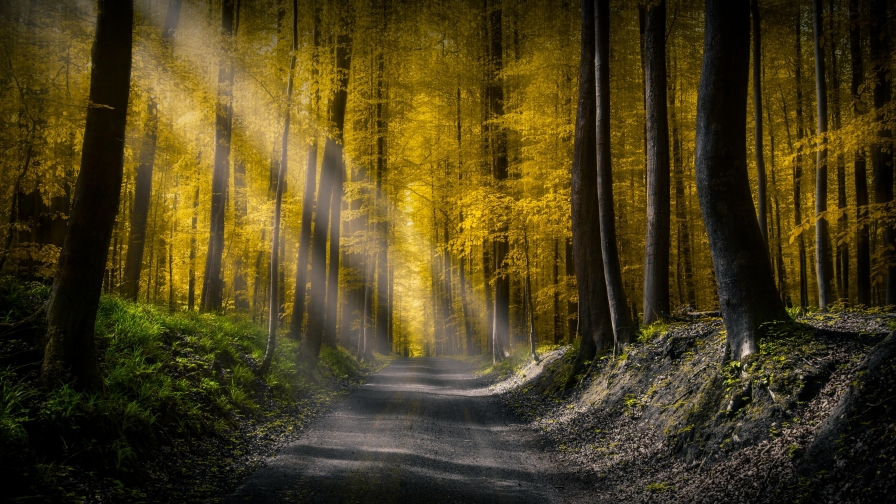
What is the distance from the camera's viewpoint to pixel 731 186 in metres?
6.15

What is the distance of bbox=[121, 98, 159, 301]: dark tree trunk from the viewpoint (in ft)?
38.1

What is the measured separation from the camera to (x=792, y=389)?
5.03m

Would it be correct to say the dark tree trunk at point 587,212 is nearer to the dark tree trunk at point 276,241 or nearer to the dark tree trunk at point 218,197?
the dark tree trunk at point 276,241

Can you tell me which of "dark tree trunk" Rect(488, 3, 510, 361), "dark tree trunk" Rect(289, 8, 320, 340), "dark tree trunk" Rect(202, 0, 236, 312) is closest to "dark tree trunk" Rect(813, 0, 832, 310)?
"dark tree trunk" Rect(488, 3, 510, 361)

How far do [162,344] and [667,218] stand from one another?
32.9 feet

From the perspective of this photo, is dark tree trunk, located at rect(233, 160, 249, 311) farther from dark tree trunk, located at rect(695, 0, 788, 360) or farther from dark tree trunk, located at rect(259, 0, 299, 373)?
dark tree trunk, located at rect(695, 0, 788, 360)

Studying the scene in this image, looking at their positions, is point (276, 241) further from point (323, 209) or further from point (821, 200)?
point (821, 200)

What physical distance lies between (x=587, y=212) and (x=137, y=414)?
9.58 metres

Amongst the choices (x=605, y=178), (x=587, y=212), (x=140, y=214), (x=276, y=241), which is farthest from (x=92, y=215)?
(x=587, y=212)

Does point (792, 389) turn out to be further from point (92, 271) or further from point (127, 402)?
point (92, 271)

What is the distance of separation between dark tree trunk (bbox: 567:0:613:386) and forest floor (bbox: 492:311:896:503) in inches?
Result: 76.0

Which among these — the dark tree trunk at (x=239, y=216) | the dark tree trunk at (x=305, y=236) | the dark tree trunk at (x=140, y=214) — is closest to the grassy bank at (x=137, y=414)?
the dark tree trunk at (x=140, y=214)

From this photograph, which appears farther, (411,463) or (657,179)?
(657,179)

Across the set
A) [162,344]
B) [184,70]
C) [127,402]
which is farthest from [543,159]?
[127,402]
